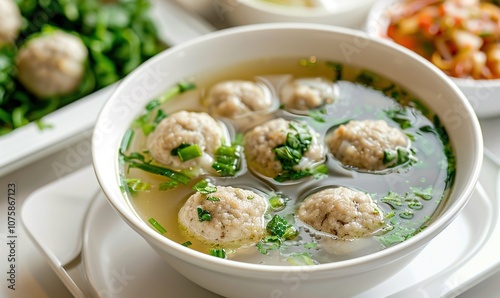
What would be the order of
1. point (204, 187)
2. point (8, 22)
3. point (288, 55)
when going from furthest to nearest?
point (8, 22) < point (288, 55) < point (204, 187)

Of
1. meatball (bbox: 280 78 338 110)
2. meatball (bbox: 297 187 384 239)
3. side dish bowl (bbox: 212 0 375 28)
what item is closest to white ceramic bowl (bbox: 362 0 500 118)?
meatball (bbox: 280 78 338 110)

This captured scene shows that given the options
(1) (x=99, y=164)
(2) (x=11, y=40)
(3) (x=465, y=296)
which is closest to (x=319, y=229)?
(3) (x=465, y=296)

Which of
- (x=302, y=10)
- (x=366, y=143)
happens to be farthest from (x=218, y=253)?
(x=302, y=10)

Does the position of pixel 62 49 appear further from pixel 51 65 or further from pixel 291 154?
pixel 291 154

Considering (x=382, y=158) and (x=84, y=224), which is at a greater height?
(x=382, y=158)

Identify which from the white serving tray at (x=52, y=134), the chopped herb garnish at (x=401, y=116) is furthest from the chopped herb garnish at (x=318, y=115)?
the white serving tray at (x=52, y=134)

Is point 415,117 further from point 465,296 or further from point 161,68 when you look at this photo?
point 161,68

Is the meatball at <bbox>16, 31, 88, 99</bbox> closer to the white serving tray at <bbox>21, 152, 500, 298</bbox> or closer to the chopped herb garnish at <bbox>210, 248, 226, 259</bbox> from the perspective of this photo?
the white serving tray at <bbox>21, 152, 500, 298</bbox>
